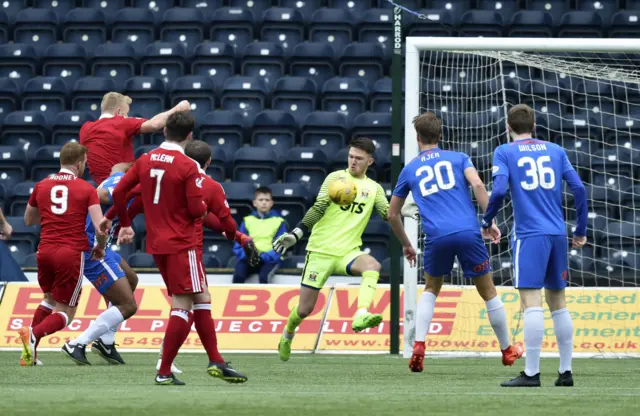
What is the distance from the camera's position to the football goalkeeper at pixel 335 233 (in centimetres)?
1070

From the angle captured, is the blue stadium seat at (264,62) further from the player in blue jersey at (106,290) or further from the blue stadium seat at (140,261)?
the player in blue jersey at (106,290)

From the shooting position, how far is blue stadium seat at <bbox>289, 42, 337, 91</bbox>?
722 inches

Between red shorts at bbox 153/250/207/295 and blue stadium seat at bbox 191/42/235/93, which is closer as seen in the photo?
red shorts at bbox 153/250/207/295

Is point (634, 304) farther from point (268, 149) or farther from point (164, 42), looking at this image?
point (164, 42)

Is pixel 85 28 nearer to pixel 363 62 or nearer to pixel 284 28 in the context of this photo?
pixel 284 28

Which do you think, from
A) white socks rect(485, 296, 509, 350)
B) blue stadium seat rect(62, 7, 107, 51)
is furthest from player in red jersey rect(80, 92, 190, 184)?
blue stadium seat rect(62, 7, 107, 51)

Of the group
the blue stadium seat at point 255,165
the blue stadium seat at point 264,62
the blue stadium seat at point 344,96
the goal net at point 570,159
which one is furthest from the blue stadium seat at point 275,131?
the goal net at point 570,159

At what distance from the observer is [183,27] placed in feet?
63.2

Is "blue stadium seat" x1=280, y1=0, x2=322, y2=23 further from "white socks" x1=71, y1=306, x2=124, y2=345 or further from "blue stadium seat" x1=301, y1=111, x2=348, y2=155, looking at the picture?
"white socks" x1=71, y1=306, x2=124, y2=345

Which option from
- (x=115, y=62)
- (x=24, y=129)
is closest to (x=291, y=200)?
(x=115, y=62)

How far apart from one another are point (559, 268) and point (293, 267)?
7731 mm

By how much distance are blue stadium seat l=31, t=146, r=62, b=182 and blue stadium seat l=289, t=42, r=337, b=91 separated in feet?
13.3

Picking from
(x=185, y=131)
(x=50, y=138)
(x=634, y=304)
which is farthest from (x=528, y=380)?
(x=50, y=138)

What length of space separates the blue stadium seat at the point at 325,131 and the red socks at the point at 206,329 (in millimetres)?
9286
